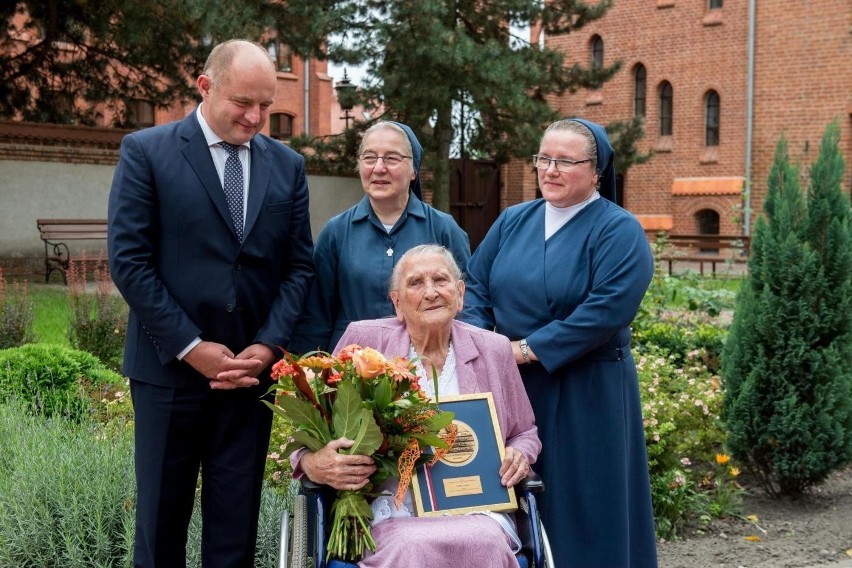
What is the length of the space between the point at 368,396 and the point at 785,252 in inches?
147

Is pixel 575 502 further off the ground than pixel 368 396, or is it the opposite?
pixel 368 396

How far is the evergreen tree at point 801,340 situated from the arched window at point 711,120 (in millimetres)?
22117

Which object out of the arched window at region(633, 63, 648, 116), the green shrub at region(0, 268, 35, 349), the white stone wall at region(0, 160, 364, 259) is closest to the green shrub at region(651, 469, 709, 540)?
the green shrub at region(0, 268, 35, 349)

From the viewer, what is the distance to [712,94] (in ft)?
89.2

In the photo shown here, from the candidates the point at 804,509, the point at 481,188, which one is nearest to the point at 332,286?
the point at 804,509

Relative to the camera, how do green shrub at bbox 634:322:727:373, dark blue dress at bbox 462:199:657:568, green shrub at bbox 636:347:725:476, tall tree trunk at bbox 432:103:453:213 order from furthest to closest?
tall tree trunk at bbox 432:103:453:213
green shrub at bbox 634:322:727:373
green shrub at bbox 636:347:725:476
dark blue dress at bbox 462:199:657:568

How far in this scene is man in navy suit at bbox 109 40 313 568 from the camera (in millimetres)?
3242

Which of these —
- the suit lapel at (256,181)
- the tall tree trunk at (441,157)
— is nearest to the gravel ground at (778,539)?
the suit lapel at (256,181)

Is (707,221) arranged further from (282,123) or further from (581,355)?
(581,355)

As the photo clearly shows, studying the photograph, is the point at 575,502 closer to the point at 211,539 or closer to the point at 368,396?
the point at 368,396

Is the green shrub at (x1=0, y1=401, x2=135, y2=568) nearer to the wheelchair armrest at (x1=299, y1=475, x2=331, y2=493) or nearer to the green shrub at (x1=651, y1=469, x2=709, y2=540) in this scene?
the wheelchair armrest at (x1=299, y1=475, x2=331, y2=493)

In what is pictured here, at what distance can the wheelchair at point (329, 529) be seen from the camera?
10.00 feet

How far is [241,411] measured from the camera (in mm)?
3471

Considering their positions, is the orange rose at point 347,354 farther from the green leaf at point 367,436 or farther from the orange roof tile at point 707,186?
the orange roof tile at point 707,186
